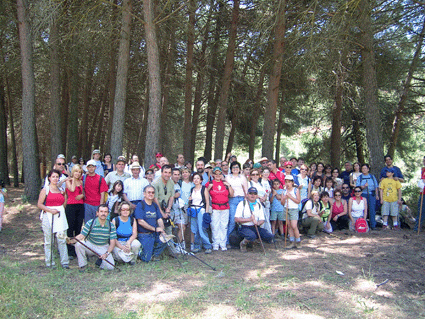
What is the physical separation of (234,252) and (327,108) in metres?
9.32

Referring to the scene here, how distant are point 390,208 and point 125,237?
701cm

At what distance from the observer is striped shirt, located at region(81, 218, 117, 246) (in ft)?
21.3

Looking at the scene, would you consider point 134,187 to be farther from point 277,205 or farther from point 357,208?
point 357,208

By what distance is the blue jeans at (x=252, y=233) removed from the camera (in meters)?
7.84

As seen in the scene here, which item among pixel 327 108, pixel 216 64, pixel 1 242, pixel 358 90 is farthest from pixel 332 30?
pixel 1 242

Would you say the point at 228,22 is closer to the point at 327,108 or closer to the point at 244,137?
the point at 327,108

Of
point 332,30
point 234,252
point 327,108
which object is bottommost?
point 234,252

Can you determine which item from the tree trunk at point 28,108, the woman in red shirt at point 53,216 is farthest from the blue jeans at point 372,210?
the tree trunk at point 28,108

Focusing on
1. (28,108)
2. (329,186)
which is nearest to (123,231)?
(329,186)

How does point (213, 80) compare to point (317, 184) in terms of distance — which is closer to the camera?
point (317, 184)

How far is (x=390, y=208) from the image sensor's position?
10.0 metres

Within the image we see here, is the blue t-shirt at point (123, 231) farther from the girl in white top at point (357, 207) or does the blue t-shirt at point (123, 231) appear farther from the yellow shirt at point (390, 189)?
the yellow shirt at point (390, 189)

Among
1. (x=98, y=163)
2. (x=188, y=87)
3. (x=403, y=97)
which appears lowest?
(x=98, y=163)

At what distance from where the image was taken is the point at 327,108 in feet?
49.9
